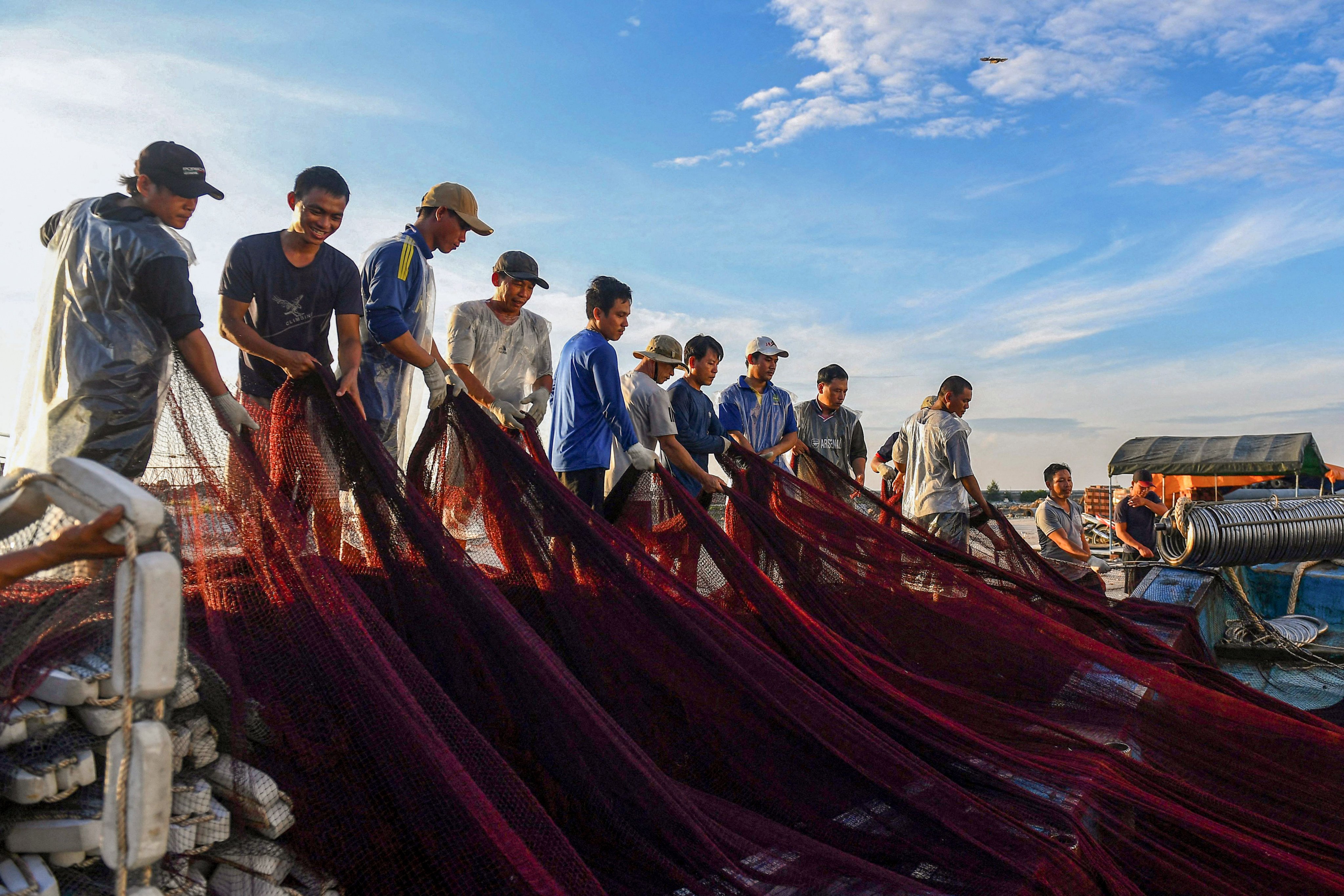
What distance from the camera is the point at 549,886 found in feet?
5.09

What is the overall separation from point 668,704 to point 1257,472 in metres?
18.7

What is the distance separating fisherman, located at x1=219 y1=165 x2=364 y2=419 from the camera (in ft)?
10.5

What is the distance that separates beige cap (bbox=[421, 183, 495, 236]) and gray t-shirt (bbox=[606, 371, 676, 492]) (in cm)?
116

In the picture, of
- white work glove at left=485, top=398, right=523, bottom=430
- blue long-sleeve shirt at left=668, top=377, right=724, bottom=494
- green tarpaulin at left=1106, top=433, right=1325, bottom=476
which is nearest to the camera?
white work glove at left=485, top=398, right=523, bottom=430

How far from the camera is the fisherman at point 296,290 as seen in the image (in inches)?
126

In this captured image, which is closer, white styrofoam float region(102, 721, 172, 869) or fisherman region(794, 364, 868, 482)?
white styrofoam float region(102, 721, 172, 869)

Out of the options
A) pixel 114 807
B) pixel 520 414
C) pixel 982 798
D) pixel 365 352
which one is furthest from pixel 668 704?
pixel 365 352

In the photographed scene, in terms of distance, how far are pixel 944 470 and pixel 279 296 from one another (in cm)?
475

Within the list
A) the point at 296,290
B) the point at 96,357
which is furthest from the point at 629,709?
the point at 296,290

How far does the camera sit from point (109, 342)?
8.75ft

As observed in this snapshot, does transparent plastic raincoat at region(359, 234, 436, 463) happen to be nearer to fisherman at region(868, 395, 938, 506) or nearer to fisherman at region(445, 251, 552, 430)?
fisherman at region(445, 251, 552, 430)

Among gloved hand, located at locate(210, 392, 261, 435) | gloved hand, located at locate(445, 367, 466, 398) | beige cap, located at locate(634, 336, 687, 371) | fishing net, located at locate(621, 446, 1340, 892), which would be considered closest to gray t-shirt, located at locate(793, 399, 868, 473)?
beige cap, located at locate(634, 336, 687, 371)

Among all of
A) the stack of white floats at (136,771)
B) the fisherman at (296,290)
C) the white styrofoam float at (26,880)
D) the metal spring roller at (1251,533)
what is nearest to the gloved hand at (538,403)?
the fisherman at (296,290)

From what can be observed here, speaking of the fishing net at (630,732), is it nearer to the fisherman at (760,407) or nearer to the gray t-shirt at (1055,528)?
the fisherman at (760,407)
